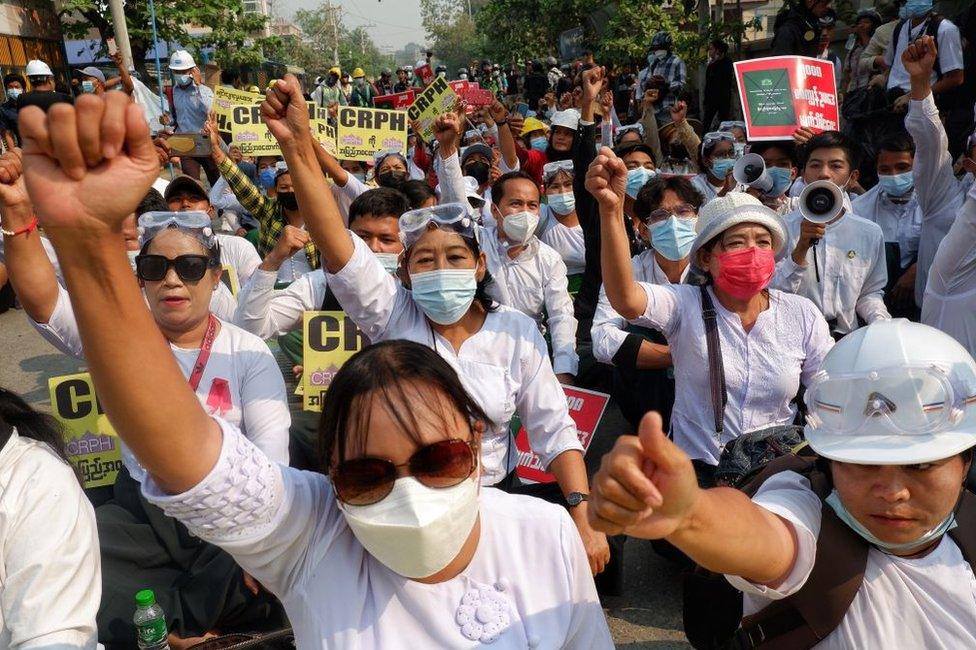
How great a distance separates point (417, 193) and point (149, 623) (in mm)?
4002

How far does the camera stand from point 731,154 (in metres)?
→ 7.59

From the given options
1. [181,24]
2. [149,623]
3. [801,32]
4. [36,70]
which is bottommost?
[149,623]

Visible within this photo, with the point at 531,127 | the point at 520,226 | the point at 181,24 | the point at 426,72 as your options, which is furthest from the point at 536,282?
the point at 181,24

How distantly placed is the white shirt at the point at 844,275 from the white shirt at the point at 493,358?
1.94m

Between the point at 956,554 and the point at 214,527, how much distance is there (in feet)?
5.17

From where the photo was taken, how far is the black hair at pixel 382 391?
173 centimetres

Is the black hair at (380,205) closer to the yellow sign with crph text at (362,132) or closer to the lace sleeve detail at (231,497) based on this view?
the lace sleeve detail at (231,497)

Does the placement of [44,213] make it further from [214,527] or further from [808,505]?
[808,505]

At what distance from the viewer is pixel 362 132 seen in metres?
8.28

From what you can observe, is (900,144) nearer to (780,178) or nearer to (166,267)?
(780,178)

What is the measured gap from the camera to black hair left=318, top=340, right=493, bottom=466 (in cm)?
173

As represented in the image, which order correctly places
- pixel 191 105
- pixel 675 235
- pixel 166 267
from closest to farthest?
pixel 166 267, pixel 675 235, pixel 191 105

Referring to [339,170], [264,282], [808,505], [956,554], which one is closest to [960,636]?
[956,554]

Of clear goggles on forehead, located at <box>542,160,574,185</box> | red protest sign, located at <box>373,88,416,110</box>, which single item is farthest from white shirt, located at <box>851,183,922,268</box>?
red protest sign, located at <box>373,88,416,110</box>
